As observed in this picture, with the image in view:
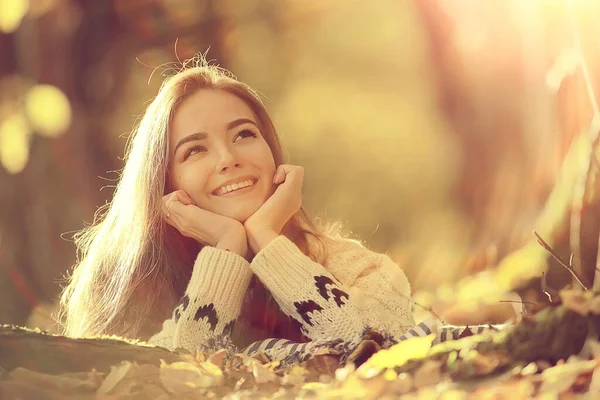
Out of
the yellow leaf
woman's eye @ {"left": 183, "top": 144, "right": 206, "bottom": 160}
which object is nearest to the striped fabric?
the yellow leaf

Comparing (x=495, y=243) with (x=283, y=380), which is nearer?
(x=283, y=380)

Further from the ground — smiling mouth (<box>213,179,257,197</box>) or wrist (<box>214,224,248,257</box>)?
smiling mouth (<box>213,179,257,197</box>)

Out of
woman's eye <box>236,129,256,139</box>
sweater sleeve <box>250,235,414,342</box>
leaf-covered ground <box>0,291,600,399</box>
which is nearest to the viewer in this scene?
leaf-covered ground <box>0,291,600,399</box>

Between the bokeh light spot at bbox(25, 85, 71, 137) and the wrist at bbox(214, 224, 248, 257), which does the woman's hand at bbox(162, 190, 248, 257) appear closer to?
→ the wrist at bbox(214, 224, 248, 257)

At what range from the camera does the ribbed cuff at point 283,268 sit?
1074 mm

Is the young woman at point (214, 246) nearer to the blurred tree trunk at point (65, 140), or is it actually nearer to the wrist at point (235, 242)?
the wrist at point (235, 242)

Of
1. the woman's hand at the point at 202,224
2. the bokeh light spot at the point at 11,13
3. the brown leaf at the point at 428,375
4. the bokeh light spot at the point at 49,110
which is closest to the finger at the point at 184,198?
the woman's hand at the point at 202,224

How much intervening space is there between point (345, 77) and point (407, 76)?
12 centimetres

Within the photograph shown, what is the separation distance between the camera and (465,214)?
1.41 m

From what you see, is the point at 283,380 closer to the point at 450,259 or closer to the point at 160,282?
the point at 160,282

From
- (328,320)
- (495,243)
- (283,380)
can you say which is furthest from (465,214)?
(283,380)

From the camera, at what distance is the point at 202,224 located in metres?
1.18

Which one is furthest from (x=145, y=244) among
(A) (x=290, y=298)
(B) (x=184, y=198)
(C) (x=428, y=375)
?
(C) (x=428, y=375)

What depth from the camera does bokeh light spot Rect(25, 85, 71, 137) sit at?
1408mm
